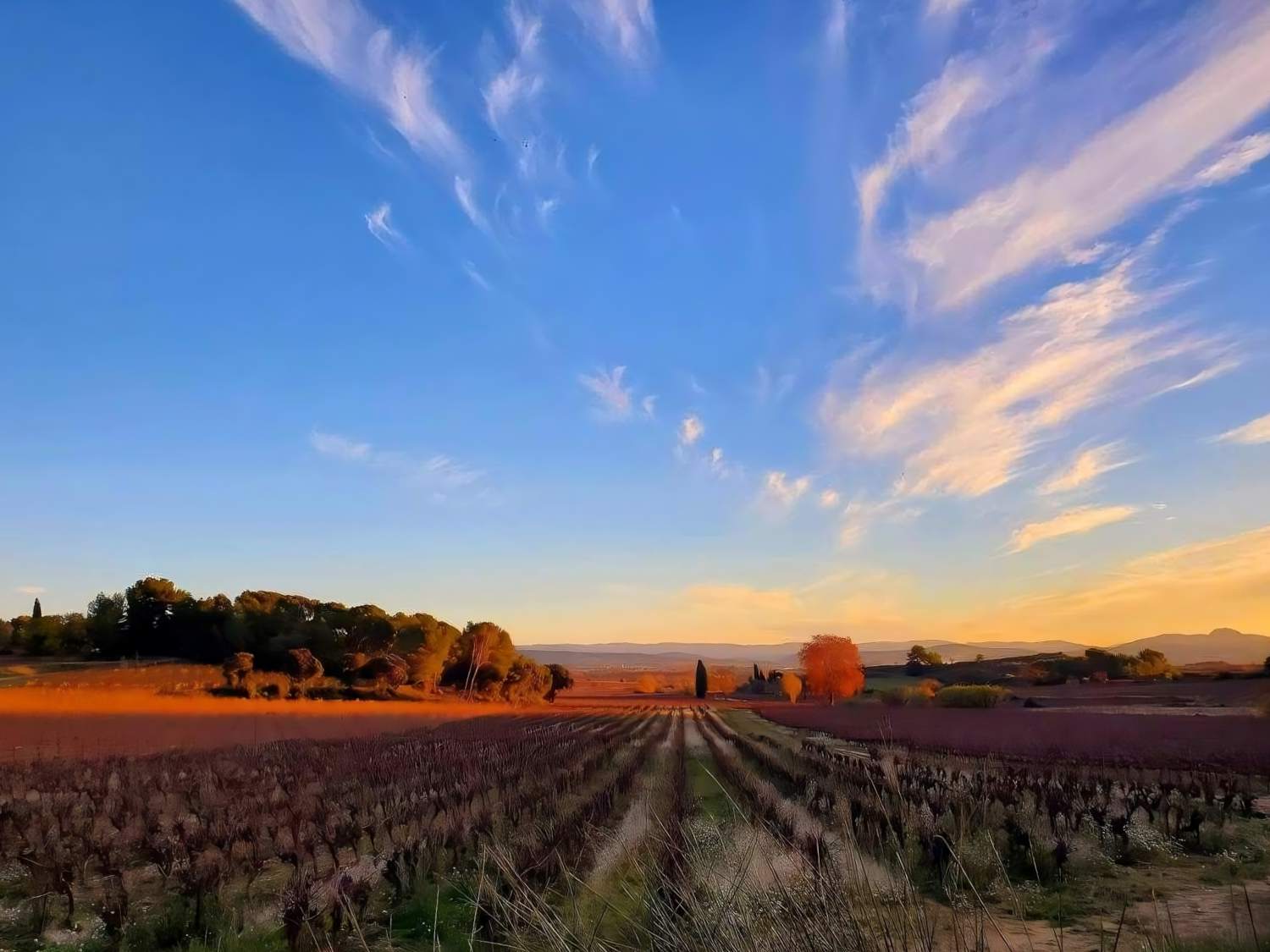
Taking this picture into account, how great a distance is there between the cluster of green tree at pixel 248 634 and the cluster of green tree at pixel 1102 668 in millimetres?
55383

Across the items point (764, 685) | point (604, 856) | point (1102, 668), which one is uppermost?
point (1102, 668)

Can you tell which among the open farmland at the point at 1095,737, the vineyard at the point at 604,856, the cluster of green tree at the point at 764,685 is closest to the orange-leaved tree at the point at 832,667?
the cluster of green tree at the point at 764,685

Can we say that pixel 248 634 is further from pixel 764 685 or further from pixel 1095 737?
pixel 764 685

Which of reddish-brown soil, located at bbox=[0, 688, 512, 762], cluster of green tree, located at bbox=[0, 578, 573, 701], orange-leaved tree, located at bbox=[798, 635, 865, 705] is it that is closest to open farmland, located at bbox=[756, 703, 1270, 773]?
reddish-brown soil, located at bbox=[0, 688, 512, 762]

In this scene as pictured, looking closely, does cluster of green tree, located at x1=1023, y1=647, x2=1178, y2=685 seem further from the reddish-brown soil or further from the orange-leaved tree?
the reddish-brown soil

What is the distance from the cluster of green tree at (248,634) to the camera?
56.9m

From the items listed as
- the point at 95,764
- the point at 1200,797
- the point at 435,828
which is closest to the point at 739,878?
the point at 435,828

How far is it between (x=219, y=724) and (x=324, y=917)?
94.5 ft

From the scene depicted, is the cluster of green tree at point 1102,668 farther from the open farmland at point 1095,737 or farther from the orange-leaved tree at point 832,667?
the open farmland at point 1095,737

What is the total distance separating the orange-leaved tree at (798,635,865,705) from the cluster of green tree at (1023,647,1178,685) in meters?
16.2

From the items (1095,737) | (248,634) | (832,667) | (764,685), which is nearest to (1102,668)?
(832,667)

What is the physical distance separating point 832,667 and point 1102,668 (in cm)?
2376

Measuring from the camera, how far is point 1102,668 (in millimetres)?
72188

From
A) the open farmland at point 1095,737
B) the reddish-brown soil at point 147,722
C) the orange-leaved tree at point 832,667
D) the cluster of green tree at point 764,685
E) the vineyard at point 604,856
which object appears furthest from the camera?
the cluster of green tree at point 764,685
